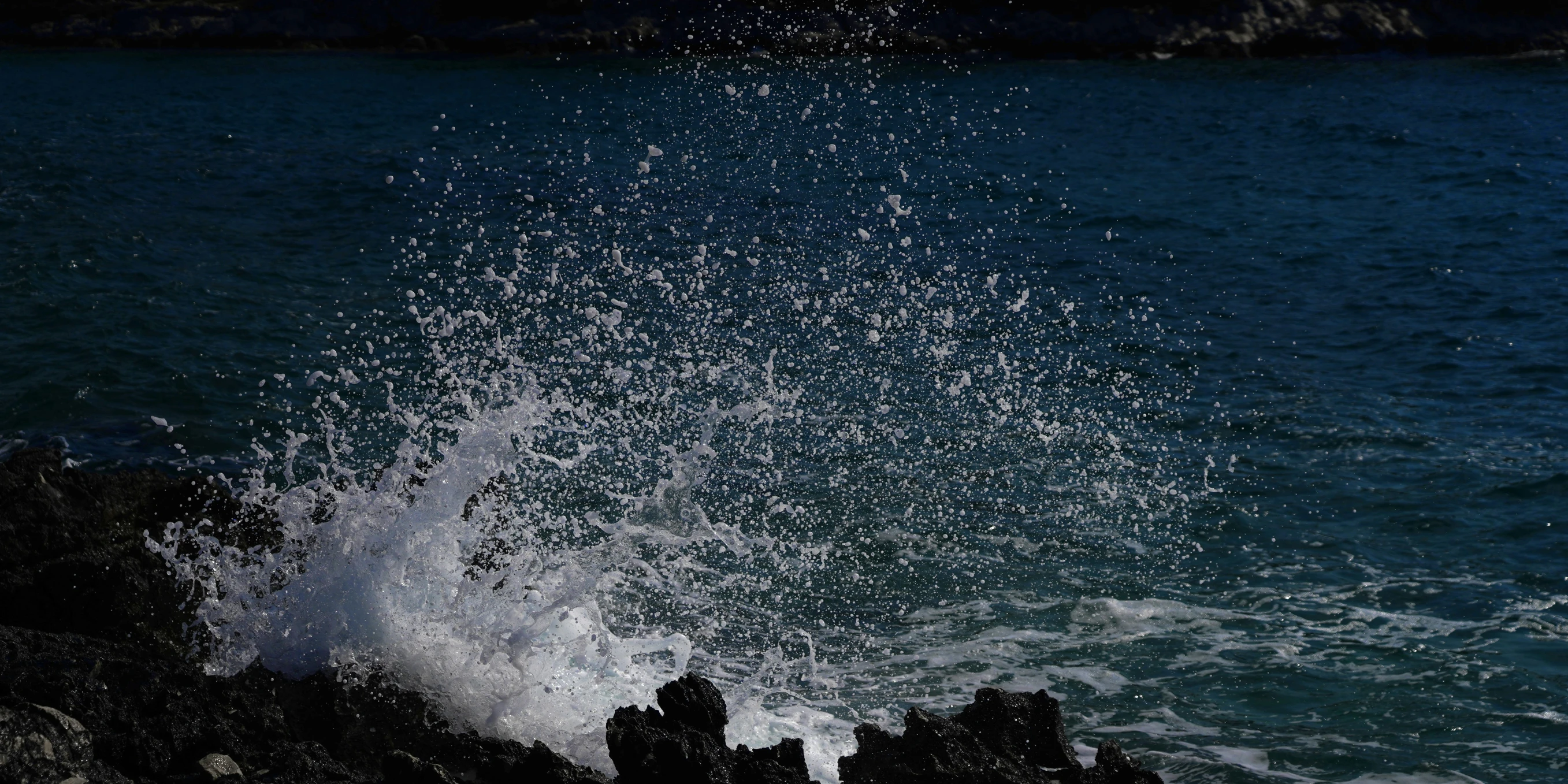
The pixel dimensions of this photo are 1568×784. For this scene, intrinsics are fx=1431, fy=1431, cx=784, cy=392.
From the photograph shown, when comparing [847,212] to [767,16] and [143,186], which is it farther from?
[767,16]

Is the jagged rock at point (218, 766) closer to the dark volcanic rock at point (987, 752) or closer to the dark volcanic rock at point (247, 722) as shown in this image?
the dark volcanic rock at point (247, 722)

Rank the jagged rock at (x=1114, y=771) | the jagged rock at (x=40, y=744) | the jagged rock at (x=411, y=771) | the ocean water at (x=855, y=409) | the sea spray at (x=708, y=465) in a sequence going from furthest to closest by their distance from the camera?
1. the ocean water at (x=855, y=409)
2. the sea spray at (x=708, y=465)
3. the jagged rock at (x=1114, y=771)
4. the jagged rock at (x=411, y=771)
5. the jagged rock at (x=40, y=744)

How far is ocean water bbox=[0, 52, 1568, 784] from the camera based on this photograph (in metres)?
8.23

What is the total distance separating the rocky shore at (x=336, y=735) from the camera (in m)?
6.09

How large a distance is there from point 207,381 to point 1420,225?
16.0m

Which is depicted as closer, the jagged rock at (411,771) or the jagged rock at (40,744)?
the jagged rock at (40,744)

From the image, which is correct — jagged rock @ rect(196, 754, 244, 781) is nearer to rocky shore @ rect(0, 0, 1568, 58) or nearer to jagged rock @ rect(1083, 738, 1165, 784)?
jagged rock @ rect(1083, 738, 1165, 784)

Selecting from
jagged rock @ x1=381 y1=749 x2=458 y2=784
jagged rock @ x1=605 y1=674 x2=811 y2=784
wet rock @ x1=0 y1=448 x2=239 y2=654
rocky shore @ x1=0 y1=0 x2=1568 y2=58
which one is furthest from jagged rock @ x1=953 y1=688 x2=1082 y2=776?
rocky shore @ x1=0 y1=0 x2=1568 y2=58

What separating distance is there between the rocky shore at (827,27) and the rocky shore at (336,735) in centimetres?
3122

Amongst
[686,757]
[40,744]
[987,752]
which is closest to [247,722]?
[40,744]

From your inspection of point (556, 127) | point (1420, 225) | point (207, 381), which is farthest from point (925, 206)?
point (207, 381)

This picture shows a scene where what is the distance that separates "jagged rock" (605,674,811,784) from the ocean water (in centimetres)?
101

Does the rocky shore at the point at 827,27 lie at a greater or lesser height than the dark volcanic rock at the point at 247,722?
greater

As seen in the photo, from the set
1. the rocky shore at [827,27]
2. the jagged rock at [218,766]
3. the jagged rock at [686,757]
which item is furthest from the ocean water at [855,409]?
the rocky shore at [827,27]
